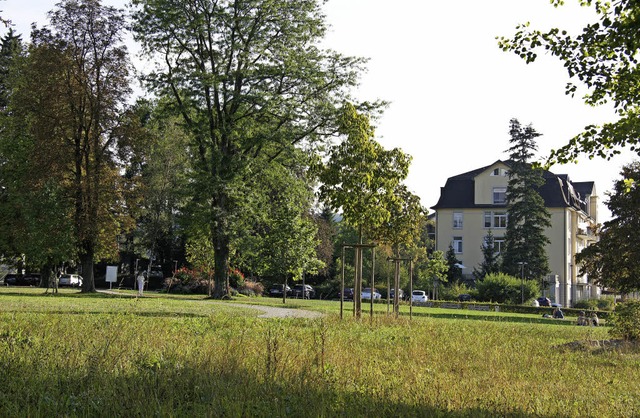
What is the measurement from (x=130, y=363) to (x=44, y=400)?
6.20 feet

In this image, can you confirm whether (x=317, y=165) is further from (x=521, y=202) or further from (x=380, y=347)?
(x=521, y=202)

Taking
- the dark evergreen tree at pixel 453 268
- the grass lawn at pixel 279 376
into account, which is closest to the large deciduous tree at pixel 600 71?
the grass lawn at pixel 279 376

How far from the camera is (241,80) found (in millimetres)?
40219

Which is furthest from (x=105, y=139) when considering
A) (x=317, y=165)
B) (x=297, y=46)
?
(x=317, y=165)

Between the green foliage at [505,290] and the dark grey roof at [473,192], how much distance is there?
2562 cm

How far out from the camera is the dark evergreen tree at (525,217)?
68.3m

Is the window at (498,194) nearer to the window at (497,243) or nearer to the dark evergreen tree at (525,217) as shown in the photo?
the window at (497,243)

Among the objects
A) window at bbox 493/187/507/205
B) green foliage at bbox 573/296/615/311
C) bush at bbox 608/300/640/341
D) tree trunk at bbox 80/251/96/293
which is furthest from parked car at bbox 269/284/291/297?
bush at bbox 608/300/640/341

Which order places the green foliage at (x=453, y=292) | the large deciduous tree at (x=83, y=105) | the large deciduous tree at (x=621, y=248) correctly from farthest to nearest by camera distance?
the green foliage at (x=453, y=292) → the large deciduous tree at (x=83, y=105) → the large deciduous tree at (x=621, y=248)

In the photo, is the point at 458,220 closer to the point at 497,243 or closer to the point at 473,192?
the point at 473,192

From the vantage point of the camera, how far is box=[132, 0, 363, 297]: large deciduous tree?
38.9m

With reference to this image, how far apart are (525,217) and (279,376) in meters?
63.4

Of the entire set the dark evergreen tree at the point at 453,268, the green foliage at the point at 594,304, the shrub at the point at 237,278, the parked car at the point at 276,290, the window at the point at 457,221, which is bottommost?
the green foliage at the point at 594,304

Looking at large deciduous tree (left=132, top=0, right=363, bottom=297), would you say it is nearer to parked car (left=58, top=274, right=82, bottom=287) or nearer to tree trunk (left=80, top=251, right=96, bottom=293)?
tree trunk (left=80, top=251, right=96, bottom=293)
